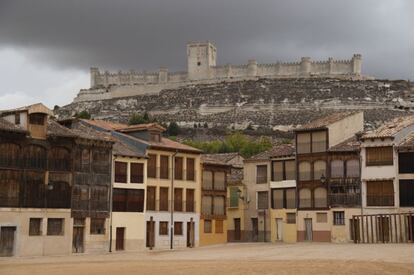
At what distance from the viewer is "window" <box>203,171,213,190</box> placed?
6775 cm

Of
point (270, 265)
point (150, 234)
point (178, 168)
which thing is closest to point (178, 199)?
point (178, 168)

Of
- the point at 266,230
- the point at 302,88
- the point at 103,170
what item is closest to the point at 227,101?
the point at 302,88

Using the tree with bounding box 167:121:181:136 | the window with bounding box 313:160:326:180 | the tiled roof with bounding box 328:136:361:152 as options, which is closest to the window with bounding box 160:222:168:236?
the window with bounding box 313:160:326:180

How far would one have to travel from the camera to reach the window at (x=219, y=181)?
6894 centimetres

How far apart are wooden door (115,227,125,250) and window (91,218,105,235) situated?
1.55 metres

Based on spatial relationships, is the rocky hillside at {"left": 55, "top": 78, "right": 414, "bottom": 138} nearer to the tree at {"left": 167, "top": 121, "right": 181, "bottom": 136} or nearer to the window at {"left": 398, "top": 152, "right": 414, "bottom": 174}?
the tree at {"left": 167, "top": 121, "right": 181, "bottom": 136}

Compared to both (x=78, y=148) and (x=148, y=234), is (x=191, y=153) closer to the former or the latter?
(x=148, y=234)

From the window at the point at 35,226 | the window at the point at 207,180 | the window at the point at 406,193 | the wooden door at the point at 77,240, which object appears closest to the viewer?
the window at the point at 35,226

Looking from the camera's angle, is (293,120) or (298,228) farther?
(293,120)

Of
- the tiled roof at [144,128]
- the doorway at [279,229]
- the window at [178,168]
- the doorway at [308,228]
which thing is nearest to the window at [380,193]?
the doorway at [308,228]

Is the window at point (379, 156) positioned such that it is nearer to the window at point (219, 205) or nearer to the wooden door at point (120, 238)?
the window at point (219, 205)

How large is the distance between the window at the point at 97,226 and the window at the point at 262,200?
62.4 ft

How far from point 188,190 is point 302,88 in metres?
124

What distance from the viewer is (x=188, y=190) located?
65125 millimetres
